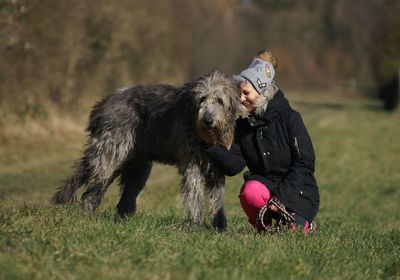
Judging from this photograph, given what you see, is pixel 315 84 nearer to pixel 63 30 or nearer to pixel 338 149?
pixel 338 149

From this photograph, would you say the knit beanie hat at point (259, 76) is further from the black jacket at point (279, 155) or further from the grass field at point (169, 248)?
the grass field at point (169, 248)

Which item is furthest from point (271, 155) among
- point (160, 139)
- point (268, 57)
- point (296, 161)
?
point (160, 139)

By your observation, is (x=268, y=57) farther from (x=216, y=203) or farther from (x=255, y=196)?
(x=216, y=203)

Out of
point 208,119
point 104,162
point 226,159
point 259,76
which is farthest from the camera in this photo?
point 104,162

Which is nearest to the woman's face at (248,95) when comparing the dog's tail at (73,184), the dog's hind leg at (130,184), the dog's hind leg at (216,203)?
the dog's hind leg at (216,203)

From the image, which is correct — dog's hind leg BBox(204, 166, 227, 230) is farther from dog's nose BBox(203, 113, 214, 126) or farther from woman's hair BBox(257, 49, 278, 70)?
woman's hair BBox(257, 49, 278, 70)

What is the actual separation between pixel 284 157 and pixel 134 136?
1728 millimetres

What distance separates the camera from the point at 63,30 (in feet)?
63.1

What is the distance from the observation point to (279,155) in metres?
6.97

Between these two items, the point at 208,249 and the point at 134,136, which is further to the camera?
the point at 134,136

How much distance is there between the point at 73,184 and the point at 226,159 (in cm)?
215

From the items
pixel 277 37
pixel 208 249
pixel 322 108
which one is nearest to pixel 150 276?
pixel 208 249

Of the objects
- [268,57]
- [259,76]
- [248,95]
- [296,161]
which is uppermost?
[268,57]

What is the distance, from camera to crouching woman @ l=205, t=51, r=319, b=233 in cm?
680
